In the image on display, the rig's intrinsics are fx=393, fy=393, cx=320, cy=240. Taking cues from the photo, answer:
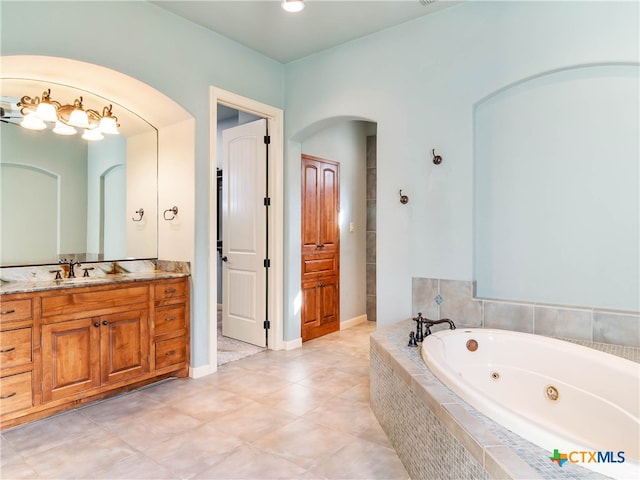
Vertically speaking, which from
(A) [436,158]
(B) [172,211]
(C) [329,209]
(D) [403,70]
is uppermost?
(D) [403,70]

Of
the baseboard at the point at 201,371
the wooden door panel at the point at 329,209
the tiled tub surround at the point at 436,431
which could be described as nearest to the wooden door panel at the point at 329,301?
the wooden door panel at the point at 329,209

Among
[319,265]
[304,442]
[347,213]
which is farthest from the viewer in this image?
[347,213]

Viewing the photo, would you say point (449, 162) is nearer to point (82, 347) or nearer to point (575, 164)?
point (575, 164)

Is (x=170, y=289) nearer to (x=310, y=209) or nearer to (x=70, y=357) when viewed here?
(x=70, y=357)

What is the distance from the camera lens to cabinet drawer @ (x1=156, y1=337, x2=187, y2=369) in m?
3.09

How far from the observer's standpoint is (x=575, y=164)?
2.68 metres

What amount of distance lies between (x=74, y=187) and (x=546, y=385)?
12.0 feet

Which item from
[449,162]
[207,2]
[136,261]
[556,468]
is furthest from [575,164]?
[136,261]

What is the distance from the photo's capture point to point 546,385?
221cm

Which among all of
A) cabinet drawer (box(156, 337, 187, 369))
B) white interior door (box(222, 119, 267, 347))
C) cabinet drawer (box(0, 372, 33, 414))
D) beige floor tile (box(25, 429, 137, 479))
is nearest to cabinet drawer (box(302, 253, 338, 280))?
white interior door (box(222, 119, 267, 347))

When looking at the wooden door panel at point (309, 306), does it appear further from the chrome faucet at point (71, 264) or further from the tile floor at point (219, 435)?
the chrome faucet at point (71, 264)

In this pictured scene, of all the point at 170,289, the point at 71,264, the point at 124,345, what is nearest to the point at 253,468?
the point at 124,345

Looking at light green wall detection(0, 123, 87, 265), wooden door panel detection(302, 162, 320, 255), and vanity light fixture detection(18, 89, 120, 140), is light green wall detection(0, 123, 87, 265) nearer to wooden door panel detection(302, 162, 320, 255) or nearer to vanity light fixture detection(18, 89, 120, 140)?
vanity light fixture detection(18, 89, 120, 140)

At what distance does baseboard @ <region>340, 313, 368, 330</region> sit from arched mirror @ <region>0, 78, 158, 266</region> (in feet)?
8.09
